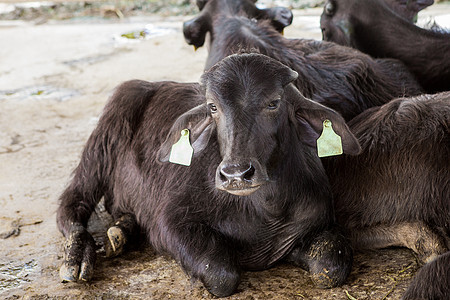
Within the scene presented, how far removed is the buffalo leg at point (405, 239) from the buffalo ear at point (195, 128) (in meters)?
0.95

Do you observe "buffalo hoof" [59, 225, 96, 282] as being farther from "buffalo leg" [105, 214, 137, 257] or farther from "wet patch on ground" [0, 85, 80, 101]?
"wet patch on ground" [0, 85, 80, 101]

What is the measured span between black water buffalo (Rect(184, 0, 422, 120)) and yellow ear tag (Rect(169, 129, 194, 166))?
1.05 metres

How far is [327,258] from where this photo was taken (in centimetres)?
344

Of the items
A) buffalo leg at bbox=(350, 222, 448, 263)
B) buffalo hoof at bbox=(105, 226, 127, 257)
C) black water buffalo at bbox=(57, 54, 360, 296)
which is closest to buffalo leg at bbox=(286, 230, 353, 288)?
black water buffalo at bbox=(57, 54, 360, 296)

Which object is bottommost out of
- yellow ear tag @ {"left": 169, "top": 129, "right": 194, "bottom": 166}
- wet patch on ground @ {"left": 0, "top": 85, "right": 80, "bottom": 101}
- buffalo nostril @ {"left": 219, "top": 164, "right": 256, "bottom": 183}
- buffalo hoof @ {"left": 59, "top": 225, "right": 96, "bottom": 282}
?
wet patch on ground @ {"left": 0, "top": 85, "right": 80, "bottom": 101}

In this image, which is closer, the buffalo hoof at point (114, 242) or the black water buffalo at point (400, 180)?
the black water buffalo at point (400, 180)

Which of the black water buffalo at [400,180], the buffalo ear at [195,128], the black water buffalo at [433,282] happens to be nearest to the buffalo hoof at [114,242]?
the buffalo ear at [195,128]

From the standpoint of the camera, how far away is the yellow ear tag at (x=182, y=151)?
3.46 m

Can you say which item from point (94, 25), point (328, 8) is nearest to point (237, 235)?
point (328, 8)

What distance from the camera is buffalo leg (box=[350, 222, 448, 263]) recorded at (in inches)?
138

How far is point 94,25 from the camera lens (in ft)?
Result: 34.7

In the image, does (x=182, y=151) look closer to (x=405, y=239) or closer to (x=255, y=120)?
(x=255, y=120)

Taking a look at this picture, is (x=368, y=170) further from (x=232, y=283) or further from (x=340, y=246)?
(x=232, y=283)

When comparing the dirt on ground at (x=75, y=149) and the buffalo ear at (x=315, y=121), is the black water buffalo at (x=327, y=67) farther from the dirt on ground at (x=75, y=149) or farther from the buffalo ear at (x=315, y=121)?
the dirt on ground at (x=75, y=149)
